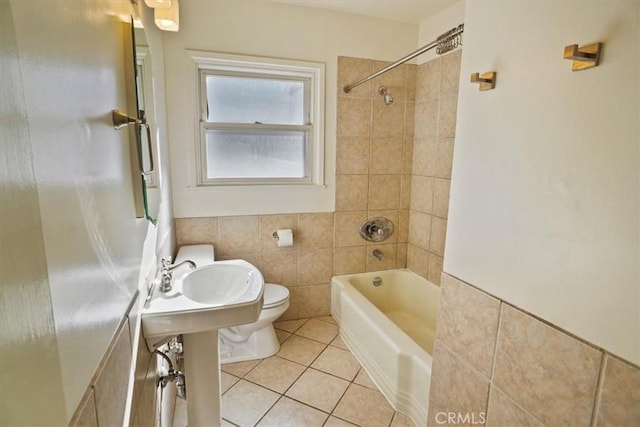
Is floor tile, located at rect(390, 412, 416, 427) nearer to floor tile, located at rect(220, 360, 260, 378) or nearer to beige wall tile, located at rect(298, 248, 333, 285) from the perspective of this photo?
floor tile, located at rect(220, 360, 260, 378)

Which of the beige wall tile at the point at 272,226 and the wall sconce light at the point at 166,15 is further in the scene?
the beige wall tile at the point at 272,226

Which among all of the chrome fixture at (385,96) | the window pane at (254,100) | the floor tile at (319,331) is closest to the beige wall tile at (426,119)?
the chrome fixture at (385,96)

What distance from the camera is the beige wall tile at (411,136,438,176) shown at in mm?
2498

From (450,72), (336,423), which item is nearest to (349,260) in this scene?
(336,423)

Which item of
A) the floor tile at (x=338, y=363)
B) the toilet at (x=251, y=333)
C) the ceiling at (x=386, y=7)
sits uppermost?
the ceiling at (x=386, y=7)

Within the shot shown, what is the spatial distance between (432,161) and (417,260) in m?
0.85

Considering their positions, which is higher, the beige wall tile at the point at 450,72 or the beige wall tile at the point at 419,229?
the beige wall tile at the point at 450,72

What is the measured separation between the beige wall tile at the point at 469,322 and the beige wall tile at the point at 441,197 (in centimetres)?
145

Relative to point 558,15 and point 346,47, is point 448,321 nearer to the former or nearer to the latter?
point 558,15

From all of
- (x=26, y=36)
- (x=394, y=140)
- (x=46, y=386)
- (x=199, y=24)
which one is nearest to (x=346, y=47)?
(x=394, y=140)

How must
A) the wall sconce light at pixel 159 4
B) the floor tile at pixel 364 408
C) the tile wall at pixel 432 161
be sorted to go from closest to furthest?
the wall sconce light at pixel 159 4, the floor tile at pixel 364 408, the tile wall at pixel 432 161

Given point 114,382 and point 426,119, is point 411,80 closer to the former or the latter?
point 426,119

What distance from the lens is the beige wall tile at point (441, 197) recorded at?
2.39 metres

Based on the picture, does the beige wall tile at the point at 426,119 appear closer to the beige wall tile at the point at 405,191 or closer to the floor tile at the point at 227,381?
the beige wall tile at the point at 405,191
